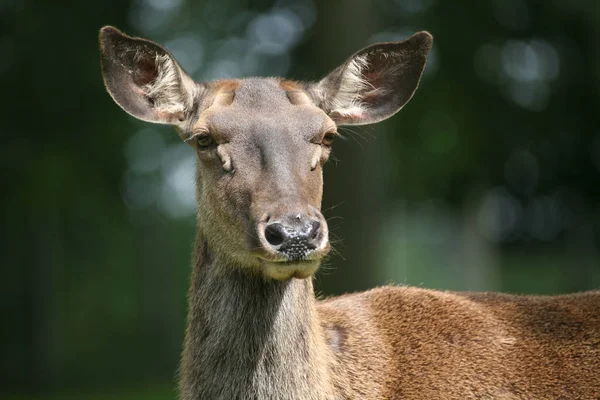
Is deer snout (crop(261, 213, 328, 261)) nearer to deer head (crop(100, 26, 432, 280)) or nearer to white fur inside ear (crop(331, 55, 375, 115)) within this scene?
→ deer head (crop(100, 26, 432, 280))

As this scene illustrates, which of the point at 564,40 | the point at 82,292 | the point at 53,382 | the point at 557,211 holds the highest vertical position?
the point at 564,40

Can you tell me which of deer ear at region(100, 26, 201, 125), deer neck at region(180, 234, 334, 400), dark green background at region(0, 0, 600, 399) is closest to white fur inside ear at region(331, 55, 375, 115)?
deer ear at region(100, 26, 201, 125)

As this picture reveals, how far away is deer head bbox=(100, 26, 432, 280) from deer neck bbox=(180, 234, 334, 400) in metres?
0.20

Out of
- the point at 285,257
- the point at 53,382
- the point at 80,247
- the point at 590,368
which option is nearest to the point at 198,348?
the point at 285,257

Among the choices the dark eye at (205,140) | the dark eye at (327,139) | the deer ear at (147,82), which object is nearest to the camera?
the dark eye at (205,140)

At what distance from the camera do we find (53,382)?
1647 cm

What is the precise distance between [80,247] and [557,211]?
12107mm

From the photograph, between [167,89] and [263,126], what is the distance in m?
0.88

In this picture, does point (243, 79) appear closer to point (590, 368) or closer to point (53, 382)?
point (590, 368)

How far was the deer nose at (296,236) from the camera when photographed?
4.16 m

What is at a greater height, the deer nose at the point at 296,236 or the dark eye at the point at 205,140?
the dark eye at the point at 205,140

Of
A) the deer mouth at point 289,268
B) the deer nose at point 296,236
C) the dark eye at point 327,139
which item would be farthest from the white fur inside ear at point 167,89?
the deer nose at point 296,236

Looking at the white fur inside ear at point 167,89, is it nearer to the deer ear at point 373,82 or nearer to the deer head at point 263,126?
the deer head at point 263,126

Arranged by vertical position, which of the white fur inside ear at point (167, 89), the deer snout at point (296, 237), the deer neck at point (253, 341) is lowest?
the deer neck at point (253, 341)
